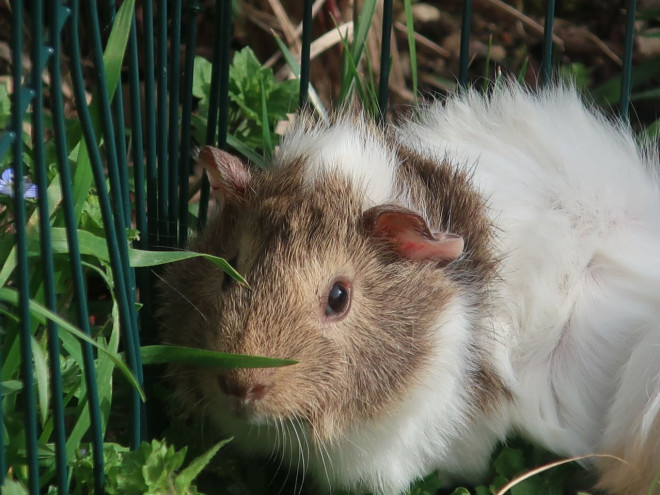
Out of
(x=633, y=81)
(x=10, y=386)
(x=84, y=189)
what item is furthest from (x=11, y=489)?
(x=633, y=81)

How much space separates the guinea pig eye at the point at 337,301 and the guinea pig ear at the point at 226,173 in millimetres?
402

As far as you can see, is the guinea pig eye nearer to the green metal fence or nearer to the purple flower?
the green metal fence

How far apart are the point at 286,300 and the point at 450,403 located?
1.79ft

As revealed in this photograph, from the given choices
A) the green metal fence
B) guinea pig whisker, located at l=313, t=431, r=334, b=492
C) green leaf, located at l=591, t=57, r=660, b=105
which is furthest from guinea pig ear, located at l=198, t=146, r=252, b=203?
green leaf, located at l=591, t=57, r=660, b=105

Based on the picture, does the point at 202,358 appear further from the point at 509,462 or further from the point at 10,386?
the point at 509,462

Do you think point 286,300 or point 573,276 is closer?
point 286,300

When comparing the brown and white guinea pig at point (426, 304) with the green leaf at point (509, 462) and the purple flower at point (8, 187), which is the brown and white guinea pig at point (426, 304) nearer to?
the green leaf at point (509, 462)

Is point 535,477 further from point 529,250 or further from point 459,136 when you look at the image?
point 459,136

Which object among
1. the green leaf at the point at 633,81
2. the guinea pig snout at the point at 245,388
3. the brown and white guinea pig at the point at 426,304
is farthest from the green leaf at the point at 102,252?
the green leaf at the point at 633,81

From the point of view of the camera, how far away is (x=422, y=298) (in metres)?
2.45

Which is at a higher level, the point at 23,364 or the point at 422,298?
the point at 422,298

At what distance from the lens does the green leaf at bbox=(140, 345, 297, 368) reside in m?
2.13

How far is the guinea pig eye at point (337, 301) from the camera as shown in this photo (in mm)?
2336

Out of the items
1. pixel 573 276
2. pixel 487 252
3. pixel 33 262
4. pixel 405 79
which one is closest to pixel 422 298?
pixel 487 252
